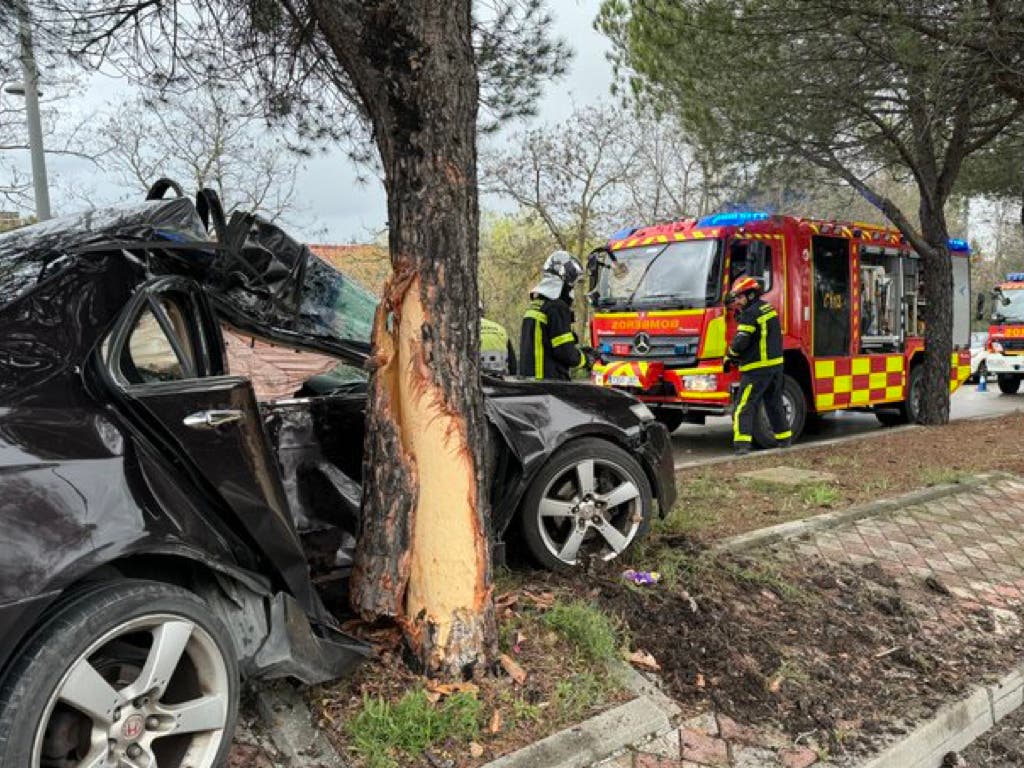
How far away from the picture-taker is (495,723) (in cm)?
261

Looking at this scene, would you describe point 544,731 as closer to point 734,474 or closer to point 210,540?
point 210,540

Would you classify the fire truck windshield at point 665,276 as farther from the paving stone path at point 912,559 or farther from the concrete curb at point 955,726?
the concrete curb at point 955,726

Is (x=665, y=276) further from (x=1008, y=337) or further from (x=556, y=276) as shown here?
(x=1008, y=337)

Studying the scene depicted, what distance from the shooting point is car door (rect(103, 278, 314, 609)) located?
7.43 feet

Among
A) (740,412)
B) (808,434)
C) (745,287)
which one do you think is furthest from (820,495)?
(808,434)

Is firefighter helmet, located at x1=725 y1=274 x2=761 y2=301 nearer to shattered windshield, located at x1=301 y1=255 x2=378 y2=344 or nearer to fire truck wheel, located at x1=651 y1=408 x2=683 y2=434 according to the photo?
fire truck wheel, located at x1=651 y1=408 x2=683 y2=434

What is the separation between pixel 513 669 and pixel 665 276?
699 cm

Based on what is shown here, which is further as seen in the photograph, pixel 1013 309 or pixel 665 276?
pixel 1013 309

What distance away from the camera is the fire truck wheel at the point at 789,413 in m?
8.75

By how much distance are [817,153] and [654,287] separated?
7.59ft

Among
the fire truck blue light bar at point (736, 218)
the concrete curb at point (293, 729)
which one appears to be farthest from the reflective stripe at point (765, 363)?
the concrete curb at point (293, 729)

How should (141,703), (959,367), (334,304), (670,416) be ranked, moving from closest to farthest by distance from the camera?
(141,703) < (334,304) < (670,416) < (959,367)

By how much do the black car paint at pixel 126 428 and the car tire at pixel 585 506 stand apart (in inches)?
43.8

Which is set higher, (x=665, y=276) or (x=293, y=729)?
(x=665, y=276)
